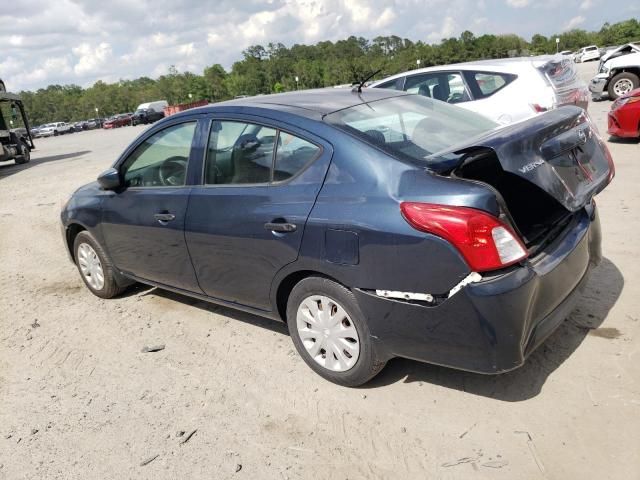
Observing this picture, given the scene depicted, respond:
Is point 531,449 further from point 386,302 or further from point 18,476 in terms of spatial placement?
point 18,476

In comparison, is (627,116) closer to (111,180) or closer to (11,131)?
(111,180)

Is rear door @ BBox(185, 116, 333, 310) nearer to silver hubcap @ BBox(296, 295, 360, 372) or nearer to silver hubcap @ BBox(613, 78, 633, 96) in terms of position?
silver hubcap @ BBox(296, 295, 360, 372)

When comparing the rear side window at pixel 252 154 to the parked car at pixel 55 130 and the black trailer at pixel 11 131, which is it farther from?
the parked car at pixel 55 130

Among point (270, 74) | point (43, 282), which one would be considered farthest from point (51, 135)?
point (43, 282)

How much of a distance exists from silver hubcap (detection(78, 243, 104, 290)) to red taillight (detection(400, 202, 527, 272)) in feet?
11.7

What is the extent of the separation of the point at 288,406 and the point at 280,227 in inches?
41.2

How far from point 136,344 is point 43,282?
238 cm

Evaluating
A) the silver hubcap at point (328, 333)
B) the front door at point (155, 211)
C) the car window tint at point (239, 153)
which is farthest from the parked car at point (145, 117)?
the silver hubcap at point (328, 333)

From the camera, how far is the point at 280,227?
325 centimetres

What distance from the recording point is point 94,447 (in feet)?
10.2

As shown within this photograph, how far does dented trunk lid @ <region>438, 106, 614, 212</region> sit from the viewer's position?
2.79 meters

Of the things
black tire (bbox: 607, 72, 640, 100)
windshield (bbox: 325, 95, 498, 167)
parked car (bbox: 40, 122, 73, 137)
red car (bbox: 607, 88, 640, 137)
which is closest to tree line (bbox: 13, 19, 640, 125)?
parked car (bbox: 40, 122, 73, 137)

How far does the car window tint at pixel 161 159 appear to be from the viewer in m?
4.04

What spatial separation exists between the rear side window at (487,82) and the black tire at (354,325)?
6098 millimetres
